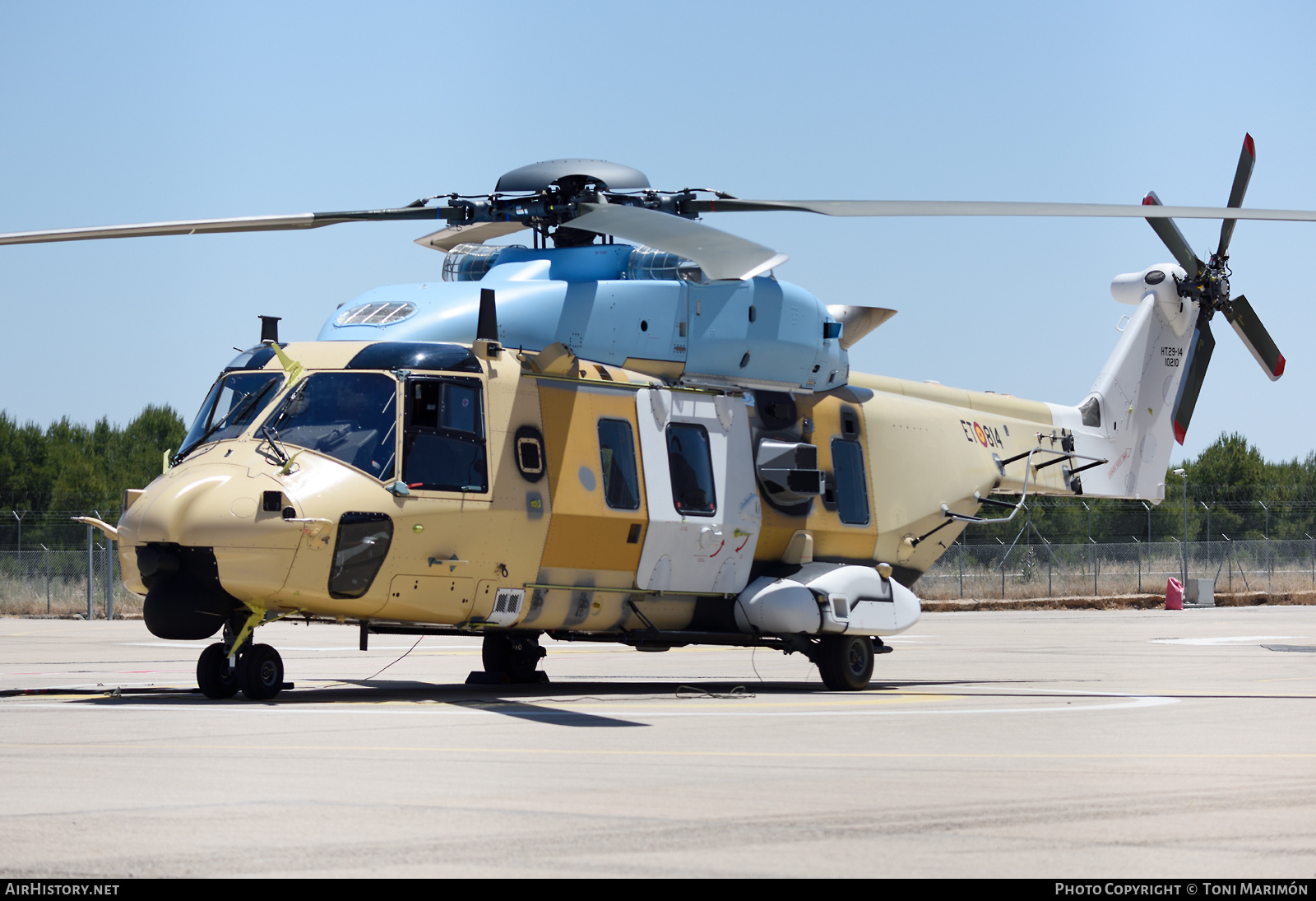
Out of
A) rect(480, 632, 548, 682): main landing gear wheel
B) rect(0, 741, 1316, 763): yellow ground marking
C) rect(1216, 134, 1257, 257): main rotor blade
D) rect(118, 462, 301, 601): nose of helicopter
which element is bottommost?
rect(480, 632, 548, 682): main landing gear wheel

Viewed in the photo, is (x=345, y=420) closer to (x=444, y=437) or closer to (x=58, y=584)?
(x=444, y=437)

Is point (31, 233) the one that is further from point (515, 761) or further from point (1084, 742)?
point (1084, 742)

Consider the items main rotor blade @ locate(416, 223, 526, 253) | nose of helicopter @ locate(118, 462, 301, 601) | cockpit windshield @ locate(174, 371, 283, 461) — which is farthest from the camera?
main rotor blade @ locate(416, 223, 526, 253)

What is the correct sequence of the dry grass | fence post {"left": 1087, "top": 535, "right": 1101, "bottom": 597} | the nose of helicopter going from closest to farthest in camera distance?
the nose of helicopter
the dry grass
fence post {"left": 1087, "top": 535, "right": 1101, "bottom": 597}

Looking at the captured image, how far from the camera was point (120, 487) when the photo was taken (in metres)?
67.7

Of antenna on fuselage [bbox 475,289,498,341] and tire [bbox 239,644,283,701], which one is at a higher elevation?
antenna on fuselage [bbox 475,289,498,341]

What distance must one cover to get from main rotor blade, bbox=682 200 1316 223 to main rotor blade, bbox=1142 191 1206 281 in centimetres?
829

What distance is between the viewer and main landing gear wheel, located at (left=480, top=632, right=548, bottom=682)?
16656 millimetres

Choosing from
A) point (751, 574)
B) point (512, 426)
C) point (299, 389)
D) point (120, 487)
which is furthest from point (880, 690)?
point (120, 487)

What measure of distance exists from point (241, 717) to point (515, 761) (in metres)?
3.48

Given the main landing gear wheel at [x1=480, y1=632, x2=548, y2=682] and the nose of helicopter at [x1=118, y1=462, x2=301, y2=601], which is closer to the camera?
the nose of helicopter at [x1=118, y1=462, x2=301, y2=601]

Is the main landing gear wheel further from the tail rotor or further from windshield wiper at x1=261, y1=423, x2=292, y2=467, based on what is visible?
the tail rotor

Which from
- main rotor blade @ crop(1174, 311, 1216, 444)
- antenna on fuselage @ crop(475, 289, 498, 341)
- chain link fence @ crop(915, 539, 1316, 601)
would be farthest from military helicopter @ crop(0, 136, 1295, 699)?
chain link fence @ crop(915, 539, 1316, 601)

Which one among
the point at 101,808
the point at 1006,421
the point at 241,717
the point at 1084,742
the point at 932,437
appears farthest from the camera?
the point at 1006,421
